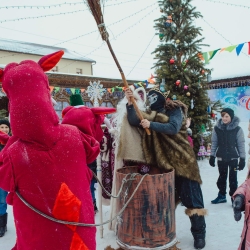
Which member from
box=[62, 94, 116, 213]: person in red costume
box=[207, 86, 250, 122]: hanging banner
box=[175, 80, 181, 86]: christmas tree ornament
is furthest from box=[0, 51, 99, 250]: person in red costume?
box=[207, 86, 250, 122]: hanging banner

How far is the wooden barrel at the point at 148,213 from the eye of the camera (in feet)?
7.32

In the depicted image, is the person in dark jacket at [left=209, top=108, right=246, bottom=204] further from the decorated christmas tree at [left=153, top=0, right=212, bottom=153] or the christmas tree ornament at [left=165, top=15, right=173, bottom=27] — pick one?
the christmas tree ornament at [left=165, top=15, right=173, bottom=27]

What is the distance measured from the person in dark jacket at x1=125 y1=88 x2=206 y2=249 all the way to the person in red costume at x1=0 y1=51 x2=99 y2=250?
1086 millimetres

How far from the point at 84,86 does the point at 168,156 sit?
1016cm

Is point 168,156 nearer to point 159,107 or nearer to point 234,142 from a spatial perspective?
point 159,107

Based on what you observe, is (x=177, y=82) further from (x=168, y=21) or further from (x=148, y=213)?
(x=148, y=213)

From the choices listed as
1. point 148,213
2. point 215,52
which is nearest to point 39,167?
point 148,213

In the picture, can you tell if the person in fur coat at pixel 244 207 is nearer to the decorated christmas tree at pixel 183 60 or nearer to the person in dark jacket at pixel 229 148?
the person in dark jacket at pixel 229 148

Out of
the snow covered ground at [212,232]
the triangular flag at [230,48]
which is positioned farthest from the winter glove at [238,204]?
the triangular flag at [230,48]

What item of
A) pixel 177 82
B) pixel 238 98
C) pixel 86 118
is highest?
pixel 177 82

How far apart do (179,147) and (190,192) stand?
1.55 ft

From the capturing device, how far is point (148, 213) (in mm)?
2236

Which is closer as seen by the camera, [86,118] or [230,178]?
[86,118]

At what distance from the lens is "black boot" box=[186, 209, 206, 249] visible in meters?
2.60
